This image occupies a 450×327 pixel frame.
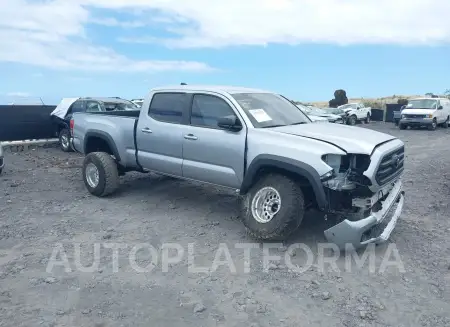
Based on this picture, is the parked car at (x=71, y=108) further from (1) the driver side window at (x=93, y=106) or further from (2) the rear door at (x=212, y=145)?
(2) the rear door at (x=212, y=145)

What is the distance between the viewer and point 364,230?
4668 millimetres

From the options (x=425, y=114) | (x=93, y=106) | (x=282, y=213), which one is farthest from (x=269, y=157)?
(x=425, y=114)

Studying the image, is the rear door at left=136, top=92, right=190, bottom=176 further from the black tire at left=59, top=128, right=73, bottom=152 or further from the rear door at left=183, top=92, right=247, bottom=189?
the black tire at left=59, top=128, right=73, bottom=152

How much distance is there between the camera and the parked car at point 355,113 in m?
29.4

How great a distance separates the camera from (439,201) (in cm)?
725

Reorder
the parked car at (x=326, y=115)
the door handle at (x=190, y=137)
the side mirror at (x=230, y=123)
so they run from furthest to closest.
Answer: the parked car at (x=326, y=115) < the door handle at (x=190, y=137) < the side mirror at (x=230, y=123)

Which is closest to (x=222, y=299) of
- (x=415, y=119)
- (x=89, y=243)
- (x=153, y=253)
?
(x=153, y=253)

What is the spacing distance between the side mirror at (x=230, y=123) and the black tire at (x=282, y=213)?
29.7 inches

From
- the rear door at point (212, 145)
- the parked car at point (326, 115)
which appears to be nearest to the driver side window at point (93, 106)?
the rear door at point (212, 145)

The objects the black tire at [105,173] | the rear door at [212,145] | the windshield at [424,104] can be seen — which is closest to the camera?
the rear door at [212,145]

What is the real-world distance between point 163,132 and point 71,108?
27.4 feet

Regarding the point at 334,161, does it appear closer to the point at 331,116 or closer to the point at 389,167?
the point at 389,167

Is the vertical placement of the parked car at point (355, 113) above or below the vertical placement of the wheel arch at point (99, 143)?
below

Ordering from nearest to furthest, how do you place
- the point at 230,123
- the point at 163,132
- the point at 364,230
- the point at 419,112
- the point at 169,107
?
1. the point at 364,230
2. the point at 230,123
3. the point at 163,132
4. the point at 169,107
5. the point at 419,112
